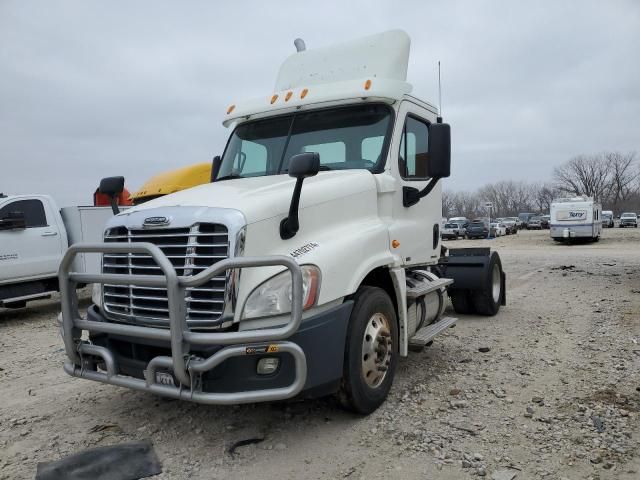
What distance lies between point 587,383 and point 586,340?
1782 mm

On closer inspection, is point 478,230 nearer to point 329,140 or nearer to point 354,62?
point 354,62

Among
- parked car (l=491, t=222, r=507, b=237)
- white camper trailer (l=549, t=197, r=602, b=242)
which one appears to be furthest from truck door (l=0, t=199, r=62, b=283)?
parked car (l=491, t=222, r=507, b=237)

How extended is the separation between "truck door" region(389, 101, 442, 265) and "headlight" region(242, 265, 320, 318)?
4.81ft

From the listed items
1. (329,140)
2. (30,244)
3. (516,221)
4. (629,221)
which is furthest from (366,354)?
(516,221)

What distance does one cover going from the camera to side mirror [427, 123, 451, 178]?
456cm

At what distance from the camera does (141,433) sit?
386cm

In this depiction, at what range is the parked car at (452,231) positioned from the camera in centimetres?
4334

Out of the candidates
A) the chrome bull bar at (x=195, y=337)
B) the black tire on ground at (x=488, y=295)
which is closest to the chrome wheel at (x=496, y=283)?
the black tire on ground at (x=488, y=295)

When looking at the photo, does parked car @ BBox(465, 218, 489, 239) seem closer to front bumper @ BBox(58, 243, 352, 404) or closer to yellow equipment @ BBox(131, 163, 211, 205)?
yellow equipment @ BBox(131, 163, 211, 205)

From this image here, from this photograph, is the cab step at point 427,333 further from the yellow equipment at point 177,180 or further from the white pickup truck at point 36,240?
the yellow equipment at point 177,180

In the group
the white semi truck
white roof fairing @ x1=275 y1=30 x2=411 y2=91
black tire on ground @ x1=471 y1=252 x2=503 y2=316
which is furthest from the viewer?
black tire on ground @ x1=471 y1=252 x2=503 y2=316

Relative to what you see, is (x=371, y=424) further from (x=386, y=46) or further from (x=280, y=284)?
(x=386, y=46)

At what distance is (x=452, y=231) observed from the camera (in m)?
43.7

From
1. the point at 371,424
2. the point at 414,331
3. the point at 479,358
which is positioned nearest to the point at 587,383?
the point at 479,358
